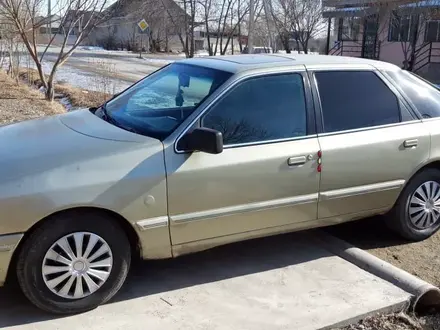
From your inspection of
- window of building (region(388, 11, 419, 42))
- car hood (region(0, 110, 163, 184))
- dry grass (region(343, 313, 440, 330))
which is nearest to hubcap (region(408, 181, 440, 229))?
dry grass (region(343, 313, 440, 330))

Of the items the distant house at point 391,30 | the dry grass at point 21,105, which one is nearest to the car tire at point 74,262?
the dry grass at point 21,105

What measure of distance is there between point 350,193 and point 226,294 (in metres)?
1.29

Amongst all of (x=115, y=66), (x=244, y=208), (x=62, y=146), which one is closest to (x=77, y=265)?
(x=62, y=146)

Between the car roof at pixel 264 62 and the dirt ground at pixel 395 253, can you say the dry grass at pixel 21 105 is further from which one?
the dirt ground at pixel 395 253

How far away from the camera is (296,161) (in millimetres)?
3977

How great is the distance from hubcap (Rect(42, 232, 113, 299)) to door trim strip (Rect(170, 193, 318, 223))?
0.51m

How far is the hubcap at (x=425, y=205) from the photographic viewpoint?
4.71 m

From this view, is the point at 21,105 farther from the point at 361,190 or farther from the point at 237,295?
the point at 237,295

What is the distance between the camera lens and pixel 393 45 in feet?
93.9

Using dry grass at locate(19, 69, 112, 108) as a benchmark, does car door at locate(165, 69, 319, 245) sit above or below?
above

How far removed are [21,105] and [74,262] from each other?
375 inches

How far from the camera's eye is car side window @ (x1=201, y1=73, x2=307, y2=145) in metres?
3.85

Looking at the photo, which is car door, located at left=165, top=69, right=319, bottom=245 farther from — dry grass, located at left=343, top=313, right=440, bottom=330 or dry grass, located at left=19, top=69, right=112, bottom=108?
dry grass, located at left=19, top=69, right=112, bottom=108

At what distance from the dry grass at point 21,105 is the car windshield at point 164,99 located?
508 cm
